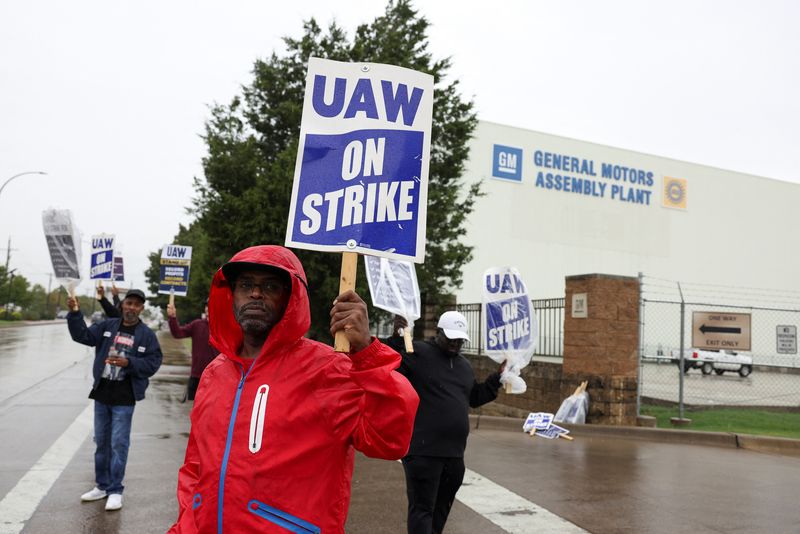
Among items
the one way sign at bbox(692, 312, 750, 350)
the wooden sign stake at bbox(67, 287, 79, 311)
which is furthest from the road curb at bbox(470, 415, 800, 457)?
the wooden sign stake at bbox(67, 287, 79, 311)

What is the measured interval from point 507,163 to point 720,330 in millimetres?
24831

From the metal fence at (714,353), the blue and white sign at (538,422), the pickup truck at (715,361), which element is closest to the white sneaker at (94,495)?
the blue and white sign at (538,422)

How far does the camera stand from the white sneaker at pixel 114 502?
5.63 metres

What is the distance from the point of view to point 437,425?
177 inches

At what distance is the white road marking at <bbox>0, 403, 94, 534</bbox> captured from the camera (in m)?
5.33

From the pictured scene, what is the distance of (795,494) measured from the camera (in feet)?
23.6

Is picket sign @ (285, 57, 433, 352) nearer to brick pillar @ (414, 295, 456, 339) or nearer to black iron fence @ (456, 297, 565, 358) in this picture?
black iron fence @ (456, 297, 565, 358)

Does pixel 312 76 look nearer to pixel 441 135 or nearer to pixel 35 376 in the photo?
pixel 441 135

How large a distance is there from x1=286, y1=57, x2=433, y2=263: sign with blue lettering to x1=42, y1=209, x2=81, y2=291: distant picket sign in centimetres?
545

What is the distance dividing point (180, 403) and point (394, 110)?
37.9 feet

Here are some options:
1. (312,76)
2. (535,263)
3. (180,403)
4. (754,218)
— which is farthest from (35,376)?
(754,218)

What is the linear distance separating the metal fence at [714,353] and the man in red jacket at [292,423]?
918cm

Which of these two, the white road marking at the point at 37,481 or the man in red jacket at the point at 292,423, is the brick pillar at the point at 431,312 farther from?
the man in red jacket at the point at 292,423

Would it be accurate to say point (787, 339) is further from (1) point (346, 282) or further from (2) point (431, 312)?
(1) point (346, 282)
